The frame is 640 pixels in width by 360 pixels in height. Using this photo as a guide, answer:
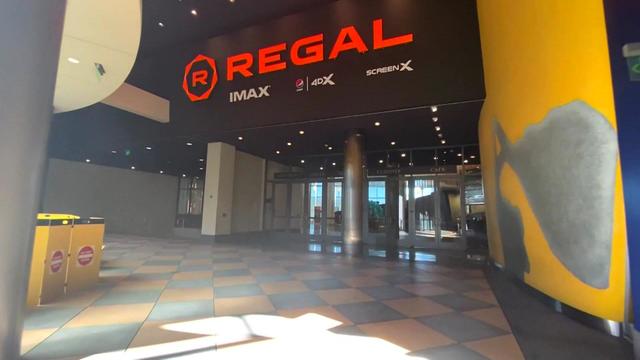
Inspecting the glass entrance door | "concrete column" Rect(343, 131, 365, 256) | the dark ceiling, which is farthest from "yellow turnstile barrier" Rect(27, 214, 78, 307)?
the glass entrance door

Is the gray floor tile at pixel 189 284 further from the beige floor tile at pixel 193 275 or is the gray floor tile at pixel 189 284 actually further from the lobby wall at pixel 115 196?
the lobby wall at pixel 115 196

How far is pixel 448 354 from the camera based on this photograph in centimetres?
281

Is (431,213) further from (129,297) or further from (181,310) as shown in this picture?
(129,297)

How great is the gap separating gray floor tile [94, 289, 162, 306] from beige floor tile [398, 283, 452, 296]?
407 cm

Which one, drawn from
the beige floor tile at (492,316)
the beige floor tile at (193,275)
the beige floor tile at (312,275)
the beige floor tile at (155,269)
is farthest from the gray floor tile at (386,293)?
the beige floor tile at (155,269)

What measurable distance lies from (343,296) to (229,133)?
7.70 meters

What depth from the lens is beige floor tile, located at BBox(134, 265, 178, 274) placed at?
6.30m

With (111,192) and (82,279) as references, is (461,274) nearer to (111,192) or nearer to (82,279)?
(82,279)

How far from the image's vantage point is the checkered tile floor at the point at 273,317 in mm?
2842

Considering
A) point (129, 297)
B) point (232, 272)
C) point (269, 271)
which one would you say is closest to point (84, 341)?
point (129, 297)

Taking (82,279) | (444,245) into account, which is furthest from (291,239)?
(82,279)

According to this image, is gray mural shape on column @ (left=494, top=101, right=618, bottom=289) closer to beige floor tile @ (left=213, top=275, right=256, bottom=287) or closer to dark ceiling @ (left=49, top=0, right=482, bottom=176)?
dark ceiling @ (left=49, top=0, right=482, bottom=176)

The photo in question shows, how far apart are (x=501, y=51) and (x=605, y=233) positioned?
3596 millimetres

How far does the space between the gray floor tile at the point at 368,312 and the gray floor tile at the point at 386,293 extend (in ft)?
1.25
